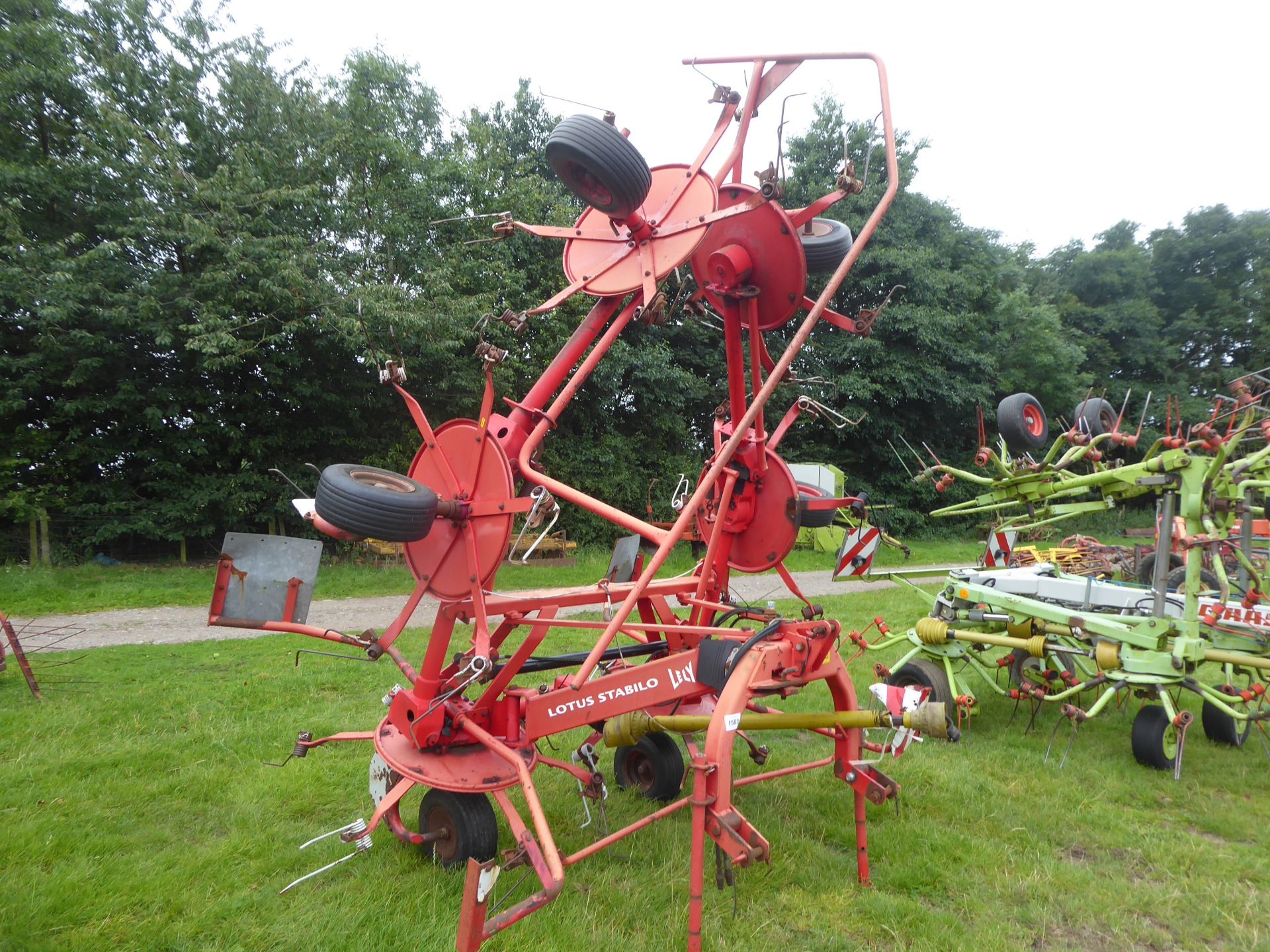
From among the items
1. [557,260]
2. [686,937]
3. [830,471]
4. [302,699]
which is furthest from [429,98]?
[686,937]

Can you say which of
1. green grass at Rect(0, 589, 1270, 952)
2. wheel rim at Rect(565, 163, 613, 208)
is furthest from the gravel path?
wheel rim at Rect(565, 163, 613, 208)

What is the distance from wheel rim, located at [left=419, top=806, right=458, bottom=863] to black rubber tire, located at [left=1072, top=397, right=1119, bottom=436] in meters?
6.53

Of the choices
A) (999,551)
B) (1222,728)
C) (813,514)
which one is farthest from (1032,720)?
(813,514)

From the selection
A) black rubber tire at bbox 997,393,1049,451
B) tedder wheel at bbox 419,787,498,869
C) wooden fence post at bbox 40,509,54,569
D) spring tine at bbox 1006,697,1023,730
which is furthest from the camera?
wooden fence post at bbox 40,509,54,569

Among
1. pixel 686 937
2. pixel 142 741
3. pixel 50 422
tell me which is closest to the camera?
pixel 686 937

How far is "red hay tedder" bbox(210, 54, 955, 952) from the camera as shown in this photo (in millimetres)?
3229

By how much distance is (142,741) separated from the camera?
5.29 m

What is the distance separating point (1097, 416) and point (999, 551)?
1.64 meters

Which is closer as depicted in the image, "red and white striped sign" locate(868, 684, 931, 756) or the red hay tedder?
the red hay tedder

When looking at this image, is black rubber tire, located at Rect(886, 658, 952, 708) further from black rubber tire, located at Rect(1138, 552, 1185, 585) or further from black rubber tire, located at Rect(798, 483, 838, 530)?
black rubber tire, located at Rect(1138, 552, 1185, 585)

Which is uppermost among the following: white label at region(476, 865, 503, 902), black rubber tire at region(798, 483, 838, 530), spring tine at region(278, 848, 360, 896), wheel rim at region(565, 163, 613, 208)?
wheel rim at region(565, 163, 613, 208)

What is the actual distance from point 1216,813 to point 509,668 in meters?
4.42

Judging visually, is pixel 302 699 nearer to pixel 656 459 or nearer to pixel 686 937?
pixel 686 937

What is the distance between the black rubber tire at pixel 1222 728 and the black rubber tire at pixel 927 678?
1957 millimetres
